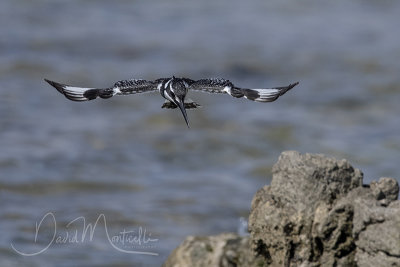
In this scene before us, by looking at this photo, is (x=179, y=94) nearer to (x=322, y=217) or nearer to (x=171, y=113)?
(x=322, y=217)

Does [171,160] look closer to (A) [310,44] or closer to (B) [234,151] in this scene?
(B) [234,151]

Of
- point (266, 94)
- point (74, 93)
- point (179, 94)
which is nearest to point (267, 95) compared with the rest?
point (266, 94)

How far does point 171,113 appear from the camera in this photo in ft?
51.2

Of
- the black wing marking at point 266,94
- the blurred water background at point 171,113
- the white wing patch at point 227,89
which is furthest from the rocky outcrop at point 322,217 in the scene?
the blurred water background at point 171,113

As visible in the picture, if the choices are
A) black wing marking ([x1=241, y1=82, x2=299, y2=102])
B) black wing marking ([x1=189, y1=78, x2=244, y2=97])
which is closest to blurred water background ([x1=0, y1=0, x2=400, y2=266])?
black wing marking ([x1=189, y1=78, x2=244, y2=97])

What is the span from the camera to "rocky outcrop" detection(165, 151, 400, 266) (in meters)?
5.93

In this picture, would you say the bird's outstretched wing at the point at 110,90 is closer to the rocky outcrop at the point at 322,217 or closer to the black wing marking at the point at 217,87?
the black wing marking at the point at 217,87

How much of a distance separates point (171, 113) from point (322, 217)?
9632 mm

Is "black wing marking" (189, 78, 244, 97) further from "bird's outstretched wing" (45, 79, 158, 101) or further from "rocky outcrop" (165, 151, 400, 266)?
"rocky outcrop" (165, 151, 400, 266)

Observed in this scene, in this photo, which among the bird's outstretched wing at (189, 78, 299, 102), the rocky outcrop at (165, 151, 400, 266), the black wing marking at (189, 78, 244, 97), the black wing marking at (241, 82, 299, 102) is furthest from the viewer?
the black wing marking at (189, 78, 244, 97)

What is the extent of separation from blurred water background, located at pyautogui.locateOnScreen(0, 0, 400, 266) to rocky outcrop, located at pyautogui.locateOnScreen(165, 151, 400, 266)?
3.23 meters

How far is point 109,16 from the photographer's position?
22.0 meters

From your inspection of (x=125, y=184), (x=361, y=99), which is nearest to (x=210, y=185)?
(x=125, y=184)

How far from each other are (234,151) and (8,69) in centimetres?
578
